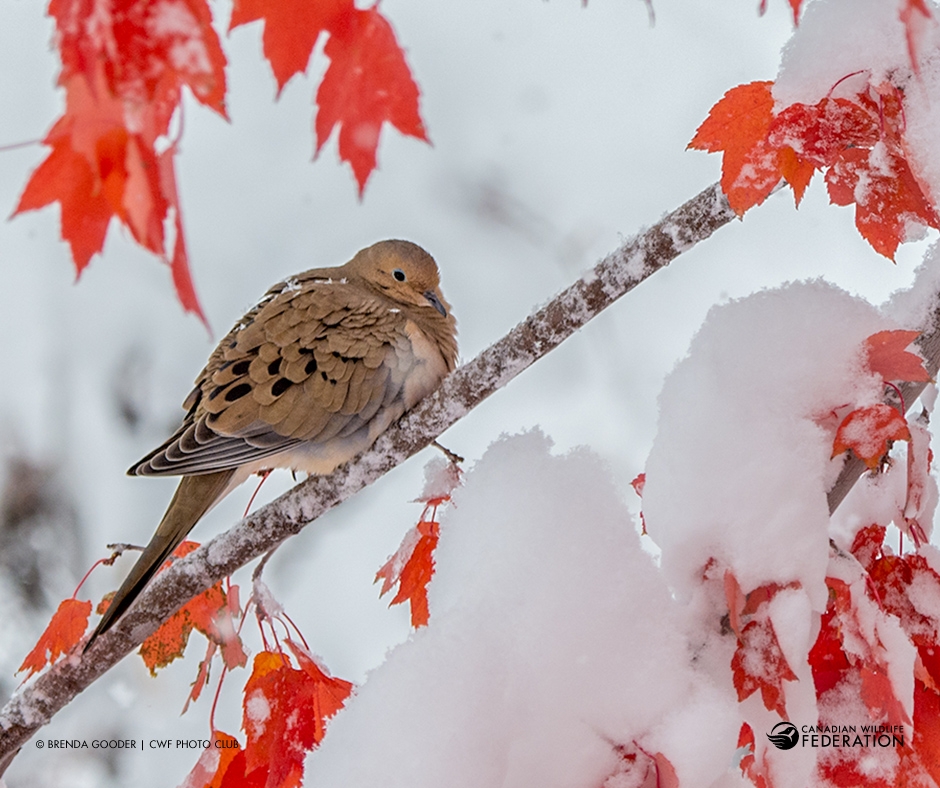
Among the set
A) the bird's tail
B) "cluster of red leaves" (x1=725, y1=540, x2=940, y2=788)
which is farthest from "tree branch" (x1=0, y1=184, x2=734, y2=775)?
Answer: "cluster of red leaves" (x1=725, y1=540, x2=940, y2=788)

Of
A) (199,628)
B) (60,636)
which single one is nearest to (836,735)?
(199,628)

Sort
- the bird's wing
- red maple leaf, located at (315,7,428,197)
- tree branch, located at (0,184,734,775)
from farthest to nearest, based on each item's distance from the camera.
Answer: the bird's wing, tree branch, located at (0,184,734,775), red maple leaf, located at (315,7,428,197)

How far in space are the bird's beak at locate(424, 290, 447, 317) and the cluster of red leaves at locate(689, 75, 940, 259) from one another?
786 mm

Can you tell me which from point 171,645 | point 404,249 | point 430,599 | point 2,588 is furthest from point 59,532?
point 430,599

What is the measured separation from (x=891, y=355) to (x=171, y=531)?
896mm

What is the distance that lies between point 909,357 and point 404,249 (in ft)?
3.39

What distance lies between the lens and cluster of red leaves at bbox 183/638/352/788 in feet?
2.69

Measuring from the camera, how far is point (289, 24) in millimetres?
500

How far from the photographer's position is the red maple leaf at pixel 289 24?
494 mm

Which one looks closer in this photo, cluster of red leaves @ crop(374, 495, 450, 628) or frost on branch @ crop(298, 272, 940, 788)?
frost on branch @ crop(298, 272, 940, 788)

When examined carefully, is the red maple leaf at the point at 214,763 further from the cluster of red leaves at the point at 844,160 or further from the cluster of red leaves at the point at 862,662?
→ the cluster of red leaves at the point at 844,160

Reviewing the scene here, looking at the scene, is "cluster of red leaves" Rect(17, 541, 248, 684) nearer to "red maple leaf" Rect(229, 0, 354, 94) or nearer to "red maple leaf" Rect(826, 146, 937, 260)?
"red maple leaf" Rect(229, 0, 354, 94)

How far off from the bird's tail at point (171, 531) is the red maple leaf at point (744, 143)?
81 cm

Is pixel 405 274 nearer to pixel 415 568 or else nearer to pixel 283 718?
pixel 415 568
